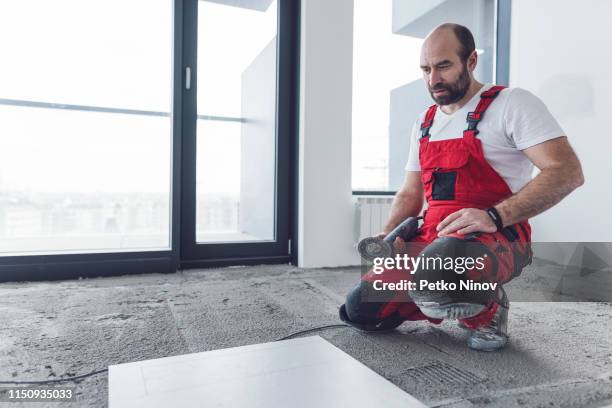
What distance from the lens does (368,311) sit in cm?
119

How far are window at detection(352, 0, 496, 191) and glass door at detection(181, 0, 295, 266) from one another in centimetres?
49

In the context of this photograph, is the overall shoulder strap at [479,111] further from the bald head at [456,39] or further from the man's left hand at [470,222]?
the man's left hand at [470,222]

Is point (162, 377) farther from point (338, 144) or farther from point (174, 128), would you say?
point (338, 144)

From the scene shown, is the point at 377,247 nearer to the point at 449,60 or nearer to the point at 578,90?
the point at 449,60

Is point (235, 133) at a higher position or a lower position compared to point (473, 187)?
higher

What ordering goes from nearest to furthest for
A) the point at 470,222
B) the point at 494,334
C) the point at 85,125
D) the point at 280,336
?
1. the point at 470,222
2. the point at 494,334
3. the point at 280,336
4. the point at 85,125

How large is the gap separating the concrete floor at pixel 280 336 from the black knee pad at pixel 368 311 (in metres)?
0.03

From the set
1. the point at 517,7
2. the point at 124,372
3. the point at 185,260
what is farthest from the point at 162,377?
the point at 517,7

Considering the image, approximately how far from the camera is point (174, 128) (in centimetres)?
217

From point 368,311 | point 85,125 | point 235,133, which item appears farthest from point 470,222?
point 85,125

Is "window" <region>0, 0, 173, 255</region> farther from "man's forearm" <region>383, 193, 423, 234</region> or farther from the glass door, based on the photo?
"man's forearm" <region>383, 193, 423, 234</region>

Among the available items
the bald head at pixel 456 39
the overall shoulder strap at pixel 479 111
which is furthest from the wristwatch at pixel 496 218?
the bald head at pixel 456 39

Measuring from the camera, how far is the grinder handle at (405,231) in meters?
1.18

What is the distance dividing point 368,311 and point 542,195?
0.56 metres
